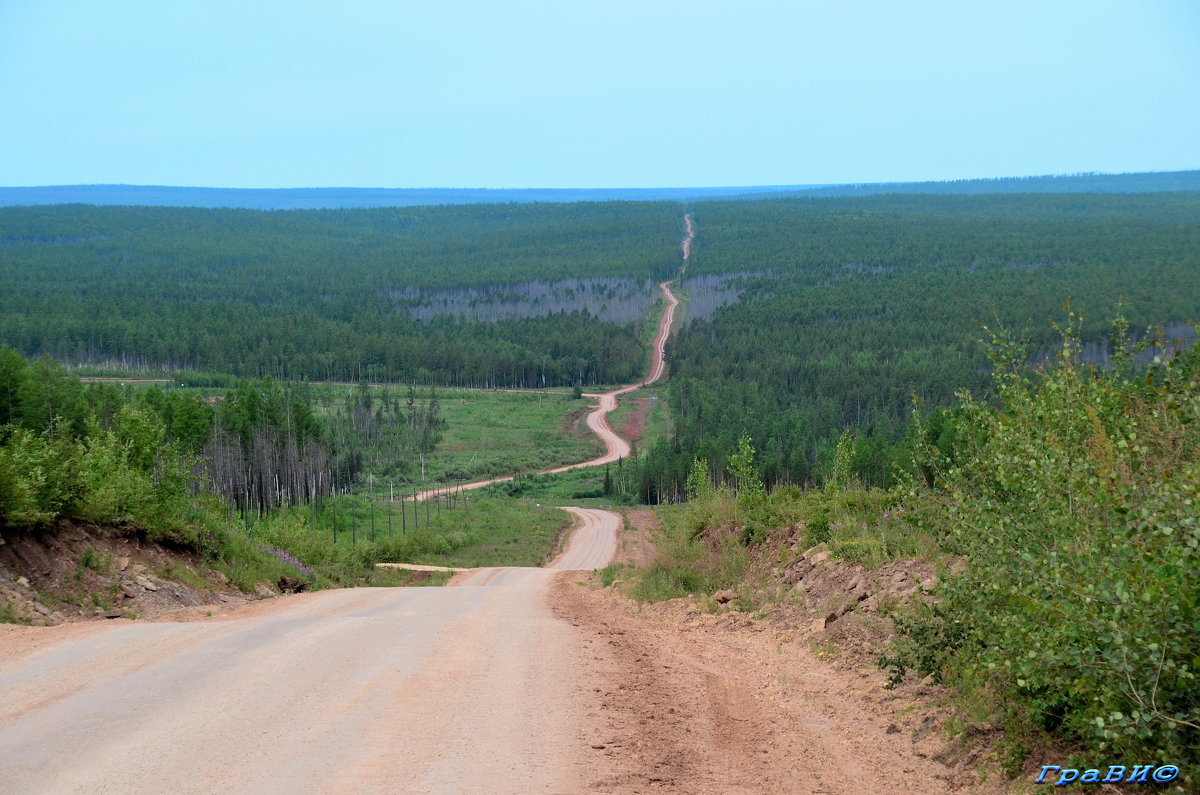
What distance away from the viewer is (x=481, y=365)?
16138cm

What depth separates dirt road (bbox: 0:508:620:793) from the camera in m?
6.34

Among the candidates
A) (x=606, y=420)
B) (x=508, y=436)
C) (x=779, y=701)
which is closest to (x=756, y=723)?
(x=779, y=701)

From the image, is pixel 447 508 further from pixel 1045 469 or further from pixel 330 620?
pixel 1045 469

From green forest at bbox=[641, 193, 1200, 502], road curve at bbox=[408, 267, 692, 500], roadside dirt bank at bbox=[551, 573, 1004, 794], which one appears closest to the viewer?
roadside dirt bank at bbox=[551, 573, 1004, 794]

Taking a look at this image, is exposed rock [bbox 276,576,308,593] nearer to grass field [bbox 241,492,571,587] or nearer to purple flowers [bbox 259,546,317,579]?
grass field [bbox 241,492,571,587]

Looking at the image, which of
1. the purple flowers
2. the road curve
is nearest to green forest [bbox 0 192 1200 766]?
the purple flowers

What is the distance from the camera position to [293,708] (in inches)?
314

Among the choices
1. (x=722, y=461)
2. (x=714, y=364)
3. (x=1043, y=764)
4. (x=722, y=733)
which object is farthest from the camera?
→ (x=714, y=364)

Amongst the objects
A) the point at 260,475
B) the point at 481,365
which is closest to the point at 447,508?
the point at 260,475

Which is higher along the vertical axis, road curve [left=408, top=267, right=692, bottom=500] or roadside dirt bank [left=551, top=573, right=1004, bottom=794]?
roadside dirt bank [left=551, top=573, right=1004, bottom=794]

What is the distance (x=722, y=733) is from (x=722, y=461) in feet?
245

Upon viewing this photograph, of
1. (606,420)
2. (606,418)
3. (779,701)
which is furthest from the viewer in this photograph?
(606,418)

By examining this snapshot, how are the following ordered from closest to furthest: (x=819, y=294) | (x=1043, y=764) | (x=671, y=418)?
(x=1043, y=764) → (x=671, y=418) → (x=819, y=294)

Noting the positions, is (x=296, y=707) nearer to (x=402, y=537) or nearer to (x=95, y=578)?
(x=95, y=578)
